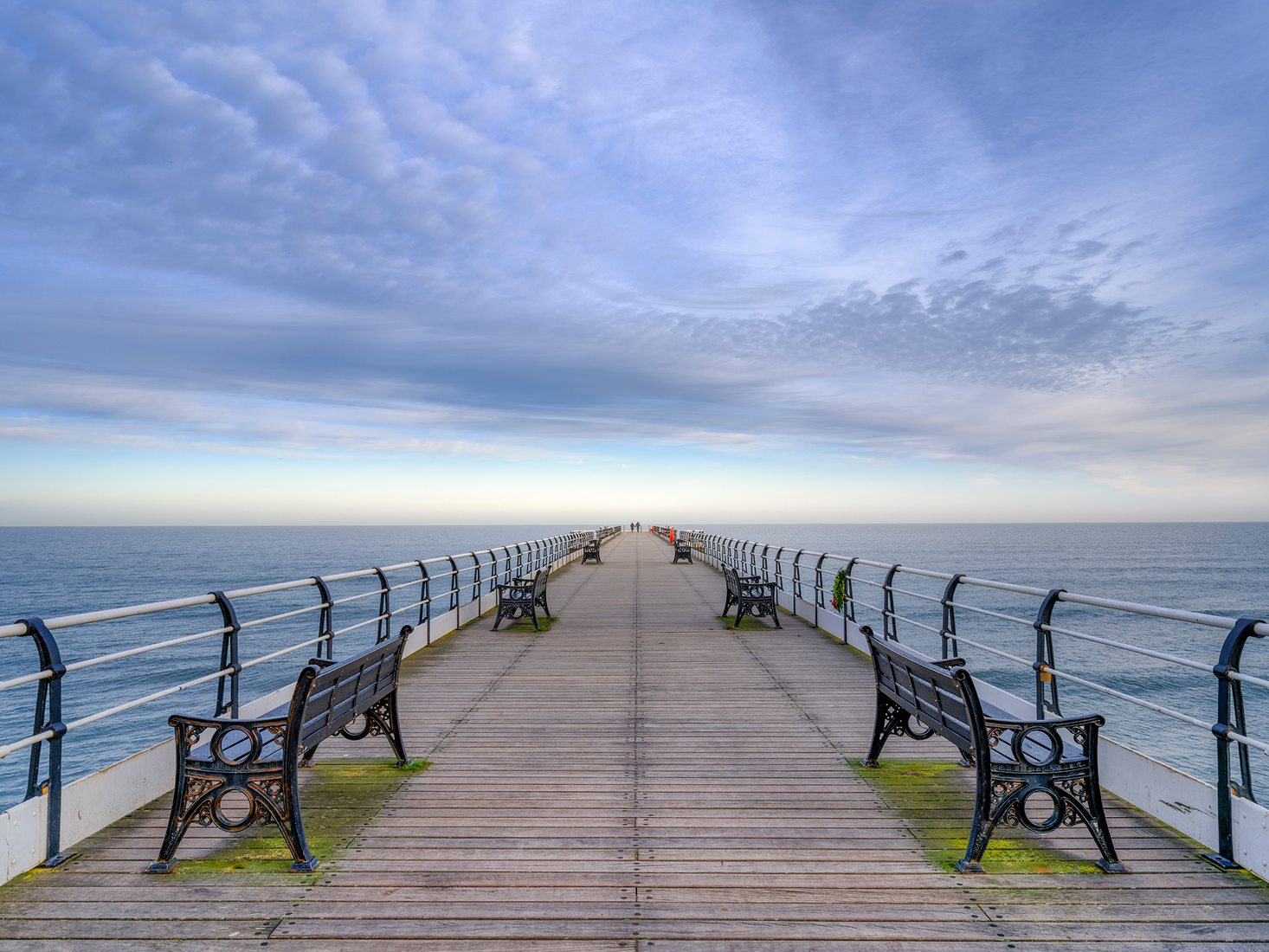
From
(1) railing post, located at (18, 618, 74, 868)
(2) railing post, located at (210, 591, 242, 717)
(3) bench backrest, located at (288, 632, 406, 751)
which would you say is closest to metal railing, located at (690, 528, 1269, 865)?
(3) bench backrest, located at (288, 632, 406, 751)

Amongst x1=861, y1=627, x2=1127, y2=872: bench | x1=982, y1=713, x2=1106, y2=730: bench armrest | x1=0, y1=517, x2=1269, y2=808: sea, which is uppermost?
x1=982, y1=713, x2=1106, y2=730: bench armrest

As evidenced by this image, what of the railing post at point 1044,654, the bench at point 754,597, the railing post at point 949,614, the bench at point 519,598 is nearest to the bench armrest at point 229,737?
the railing post at point 1044,654

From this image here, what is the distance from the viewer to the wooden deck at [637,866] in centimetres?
304

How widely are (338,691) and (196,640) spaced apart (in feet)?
100

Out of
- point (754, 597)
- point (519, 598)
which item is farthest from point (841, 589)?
point (519, 598)

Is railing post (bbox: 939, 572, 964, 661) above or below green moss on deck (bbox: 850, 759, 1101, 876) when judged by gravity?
above

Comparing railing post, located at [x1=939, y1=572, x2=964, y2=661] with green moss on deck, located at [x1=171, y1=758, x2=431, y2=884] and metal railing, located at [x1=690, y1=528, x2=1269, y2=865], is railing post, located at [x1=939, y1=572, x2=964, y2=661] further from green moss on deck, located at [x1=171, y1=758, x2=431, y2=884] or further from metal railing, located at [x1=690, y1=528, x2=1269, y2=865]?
green moss on deck, located at [x1=171, y1=758, x2=431, y2=884]

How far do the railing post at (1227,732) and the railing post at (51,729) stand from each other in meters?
5.31

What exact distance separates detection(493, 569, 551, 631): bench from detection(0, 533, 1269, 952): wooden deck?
Result: 554cm

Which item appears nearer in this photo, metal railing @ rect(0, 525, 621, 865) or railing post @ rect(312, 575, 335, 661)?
metal railing @ rect(0, 525, 621, 865)

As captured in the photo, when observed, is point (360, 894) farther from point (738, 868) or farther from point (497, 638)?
point (497, 638)

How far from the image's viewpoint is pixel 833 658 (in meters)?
9.23

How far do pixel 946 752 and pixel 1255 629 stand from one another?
8.11 ft

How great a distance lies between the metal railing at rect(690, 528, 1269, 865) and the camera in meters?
3.62
